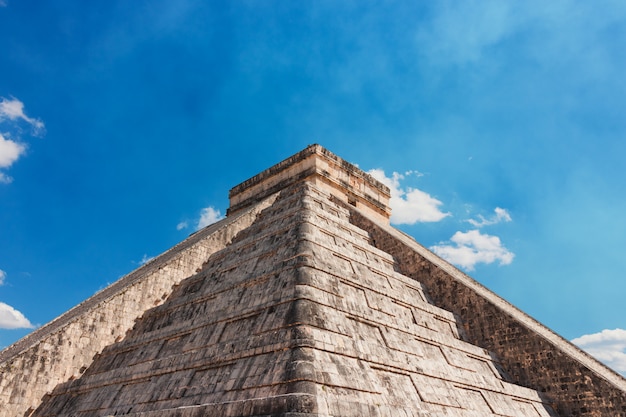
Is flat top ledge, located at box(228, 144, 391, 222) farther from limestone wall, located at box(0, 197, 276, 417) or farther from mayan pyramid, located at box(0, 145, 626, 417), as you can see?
limestone wall, located at box(0, 197, 276, 417)

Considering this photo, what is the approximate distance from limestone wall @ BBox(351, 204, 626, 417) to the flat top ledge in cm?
369

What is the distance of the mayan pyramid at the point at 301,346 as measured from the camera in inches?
199

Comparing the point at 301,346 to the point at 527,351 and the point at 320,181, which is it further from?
the point at 320,181

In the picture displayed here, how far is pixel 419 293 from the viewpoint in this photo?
30.4ft

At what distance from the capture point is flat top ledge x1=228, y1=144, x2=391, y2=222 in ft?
43.7

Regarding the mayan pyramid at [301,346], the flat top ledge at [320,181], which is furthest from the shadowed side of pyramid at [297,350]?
the flat top ledge at [320,181]

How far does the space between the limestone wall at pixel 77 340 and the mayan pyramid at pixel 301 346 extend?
0.07ft

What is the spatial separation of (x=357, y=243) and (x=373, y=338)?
10.4ft

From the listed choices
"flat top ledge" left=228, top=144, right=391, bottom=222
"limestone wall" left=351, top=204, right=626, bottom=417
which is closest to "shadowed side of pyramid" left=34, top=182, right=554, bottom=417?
"limestone wall" left=351, top=204, right=626, bottom=417

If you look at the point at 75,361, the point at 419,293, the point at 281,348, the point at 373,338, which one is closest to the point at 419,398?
the point at 373,338

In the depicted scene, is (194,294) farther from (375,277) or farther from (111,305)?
(375,277)

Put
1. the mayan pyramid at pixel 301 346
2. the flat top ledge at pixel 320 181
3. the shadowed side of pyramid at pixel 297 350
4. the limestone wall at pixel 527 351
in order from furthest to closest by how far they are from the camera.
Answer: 1. the flat top ledge at pixel 320 181
2. the limestone wall at pixel 527 351
3. the mayan pyramid at pixel 301 346
4. the shadowed side of pyramid at pixel 297 350

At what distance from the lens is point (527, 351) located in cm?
820

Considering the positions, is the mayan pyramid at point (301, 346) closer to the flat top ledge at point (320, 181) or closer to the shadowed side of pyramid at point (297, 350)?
the shadowed side of pyramid at point (297, 350)
